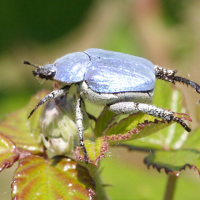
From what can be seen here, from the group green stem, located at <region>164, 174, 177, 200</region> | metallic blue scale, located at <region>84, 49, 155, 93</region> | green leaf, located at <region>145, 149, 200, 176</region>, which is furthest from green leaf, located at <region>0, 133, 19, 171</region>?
green stem, located at <region>164, 174, 177, 200</region>

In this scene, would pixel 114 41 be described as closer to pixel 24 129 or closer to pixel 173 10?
pixel 173 10

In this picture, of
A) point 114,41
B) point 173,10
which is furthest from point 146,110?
point 173,10

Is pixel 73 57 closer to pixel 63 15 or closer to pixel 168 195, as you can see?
pixel 168 195

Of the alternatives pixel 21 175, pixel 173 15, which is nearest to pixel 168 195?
pixel 21 175

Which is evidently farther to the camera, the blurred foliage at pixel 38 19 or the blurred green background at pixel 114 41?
Result: the blurred foliage at pixel 38 19

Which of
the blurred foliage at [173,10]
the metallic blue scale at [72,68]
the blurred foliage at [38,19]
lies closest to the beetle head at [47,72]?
the metallic blue scale at [72,68]

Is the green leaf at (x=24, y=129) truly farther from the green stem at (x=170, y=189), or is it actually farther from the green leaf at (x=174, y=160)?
the green stem at (x=170, y=189)

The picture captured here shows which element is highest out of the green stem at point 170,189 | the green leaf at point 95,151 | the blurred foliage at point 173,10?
the blurred foliage at point 173,10
